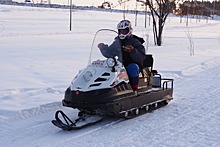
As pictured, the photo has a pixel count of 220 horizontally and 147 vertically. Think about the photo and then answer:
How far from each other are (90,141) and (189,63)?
27.6 feet

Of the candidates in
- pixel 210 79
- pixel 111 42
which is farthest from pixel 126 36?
pixel 210 79

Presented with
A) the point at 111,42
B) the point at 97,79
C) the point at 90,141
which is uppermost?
the point at 111,42

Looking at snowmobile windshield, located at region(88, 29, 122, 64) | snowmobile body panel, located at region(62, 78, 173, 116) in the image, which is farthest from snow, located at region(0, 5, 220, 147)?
snowmobile windshield, located at region(88, 29, 122, 64)

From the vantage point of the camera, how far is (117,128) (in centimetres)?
537

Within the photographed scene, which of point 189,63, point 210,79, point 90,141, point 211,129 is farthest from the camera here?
point 189,63

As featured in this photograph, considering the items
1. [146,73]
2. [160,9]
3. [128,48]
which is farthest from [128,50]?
[160,9]

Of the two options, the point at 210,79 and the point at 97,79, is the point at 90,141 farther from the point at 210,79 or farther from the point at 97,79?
the point at 210,79

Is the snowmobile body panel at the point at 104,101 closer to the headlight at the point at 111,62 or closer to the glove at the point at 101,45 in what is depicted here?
the headlight at the point at 111,62

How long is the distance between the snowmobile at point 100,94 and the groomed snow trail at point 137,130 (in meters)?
0.16

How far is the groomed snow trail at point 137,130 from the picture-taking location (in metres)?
4.73

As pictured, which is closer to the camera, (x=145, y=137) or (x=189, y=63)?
(x=145, y=137)

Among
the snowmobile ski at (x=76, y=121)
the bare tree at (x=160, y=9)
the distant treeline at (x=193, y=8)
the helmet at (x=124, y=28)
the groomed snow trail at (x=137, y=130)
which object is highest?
the distant treeline at (x=193, y=8)

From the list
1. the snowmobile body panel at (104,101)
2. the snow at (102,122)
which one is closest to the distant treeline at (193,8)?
the snow at (102,122)

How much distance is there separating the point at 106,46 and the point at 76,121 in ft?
4.28
